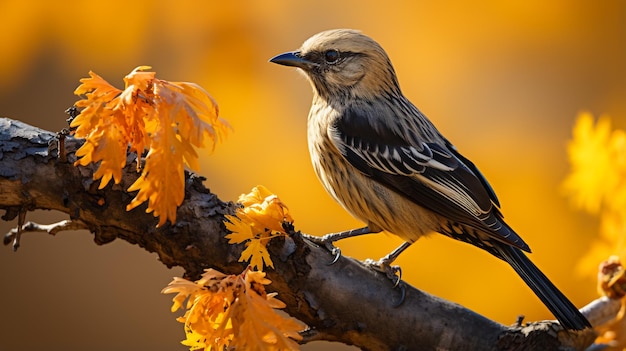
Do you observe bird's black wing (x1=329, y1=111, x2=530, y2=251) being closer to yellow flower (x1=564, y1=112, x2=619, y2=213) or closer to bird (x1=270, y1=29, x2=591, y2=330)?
bird (x1=270, y1=29, x2=591, y2=330)

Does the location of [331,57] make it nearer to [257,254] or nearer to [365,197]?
[365,197]

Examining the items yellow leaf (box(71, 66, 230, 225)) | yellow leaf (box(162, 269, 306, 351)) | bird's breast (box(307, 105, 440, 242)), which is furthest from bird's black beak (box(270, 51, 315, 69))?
yellow leaf (box(162, 269, 306, 351))

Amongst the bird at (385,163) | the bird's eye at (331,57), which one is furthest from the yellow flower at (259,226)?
the bird's eye at (331,57)

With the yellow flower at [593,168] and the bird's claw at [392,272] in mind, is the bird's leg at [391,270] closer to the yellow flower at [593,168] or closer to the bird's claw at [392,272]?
the bird's claw at [392,272]

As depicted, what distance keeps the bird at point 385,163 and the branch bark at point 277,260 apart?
0.56 ft

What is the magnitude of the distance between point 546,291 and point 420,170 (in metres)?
0.66

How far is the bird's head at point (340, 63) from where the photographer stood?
10.1 feet

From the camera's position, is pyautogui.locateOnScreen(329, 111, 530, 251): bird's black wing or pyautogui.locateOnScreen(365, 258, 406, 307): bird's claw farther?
pyautogui.locateOnScreen(329, 111, 530, 251): bird's black wing

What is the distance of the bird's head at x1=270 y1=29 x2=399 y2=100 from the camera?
306 centimetres

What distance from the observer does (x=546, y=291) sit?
2.52 metres

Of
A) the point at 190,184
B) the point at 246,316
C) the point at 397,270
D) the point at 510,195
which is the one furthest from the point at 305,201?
the point at 246,316

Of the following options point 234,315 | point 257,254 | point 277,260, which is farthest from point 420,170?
point 234,315

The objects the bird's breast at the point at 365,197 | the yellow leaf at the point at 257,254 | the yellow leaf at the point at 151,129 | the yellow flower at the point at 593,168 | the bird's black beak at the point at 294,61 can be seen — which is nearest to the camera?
the yellow leaf at the point at 151,129

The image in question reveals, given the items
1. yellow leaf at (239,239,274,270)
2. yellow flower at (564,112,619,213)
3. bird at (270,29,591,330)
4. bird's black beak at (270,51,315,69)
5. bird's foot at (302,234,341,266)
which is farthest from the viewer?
bird's black beak at (270,51,315,69)
